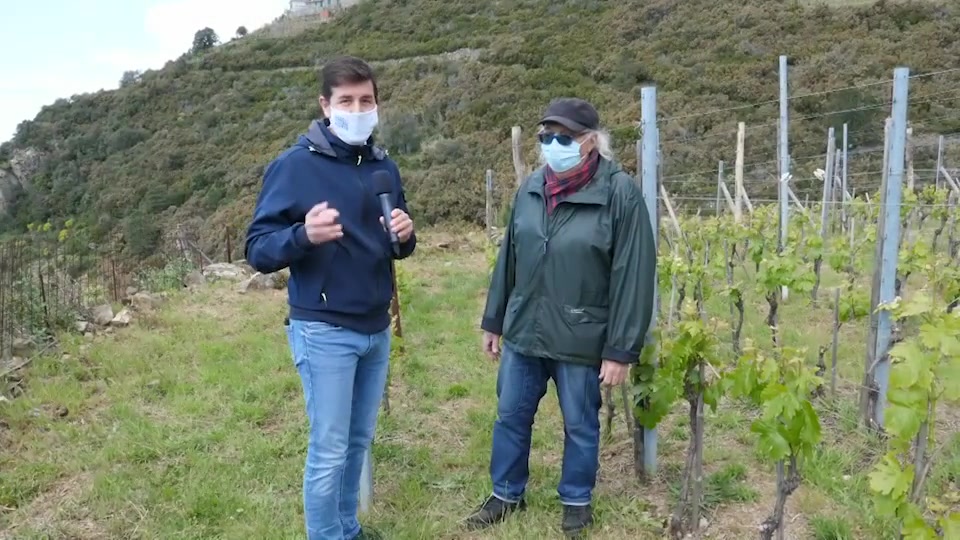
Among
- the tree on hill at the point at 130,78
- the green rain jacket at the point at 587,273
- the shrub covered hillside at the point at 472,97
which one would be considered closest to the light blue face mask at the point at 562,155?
the green rain jacket at the point at 587,273

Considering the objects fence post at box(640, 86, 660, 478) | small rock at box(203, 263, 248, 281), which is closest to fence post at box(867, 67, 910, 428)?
fence post at box(640, 86, 660, 478)

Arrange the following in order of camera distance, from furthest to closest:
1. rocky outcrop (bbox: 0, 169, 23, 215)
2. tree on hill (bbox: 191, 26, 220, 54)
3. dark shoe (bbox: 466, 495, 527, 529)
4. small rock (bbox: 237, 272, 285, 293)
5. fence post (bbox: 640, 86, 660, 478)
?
tree on hill (bbox: 191, 26, 220, 54), rocky outcrop (bbox: 0, 169, 23, 215), small rock (bbox: 237, 272, 285, 293), fence post (bbox: 640, 86, 660, 478), dark shoe (bbox: 466, 495, 527, 529)

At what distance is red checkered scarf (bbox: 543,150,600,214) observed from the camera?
2631mm

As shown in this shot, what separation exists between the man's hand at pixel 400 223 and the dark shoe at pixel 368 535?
1.30 meters

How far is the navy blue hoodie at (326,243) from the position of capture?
2234 millimetres

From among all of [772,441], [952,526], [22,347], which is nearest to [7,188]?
[22,347]

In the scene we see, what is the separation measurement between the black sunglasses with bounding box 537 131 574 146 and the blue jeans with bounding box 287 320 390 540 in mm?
998

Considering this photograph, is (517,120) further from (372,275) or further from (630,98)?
(372,275)

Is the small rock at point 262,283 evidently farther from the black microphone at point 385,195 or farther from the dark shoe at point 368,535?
the black microphone at point 385,195

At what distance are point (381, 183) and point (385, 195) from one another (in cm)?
5

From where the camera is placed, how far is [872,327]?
11.5 feet

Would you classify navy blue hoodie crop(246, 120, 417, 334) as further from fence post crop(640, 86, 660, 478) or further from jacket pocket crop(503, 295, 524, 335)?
fence post crop(640, 86, 660, 478)

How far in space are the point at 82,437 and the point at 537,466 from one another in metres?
2.80

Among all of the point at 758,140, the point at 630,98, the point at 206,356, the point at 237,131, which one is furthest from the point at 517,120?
the point at 206,356
